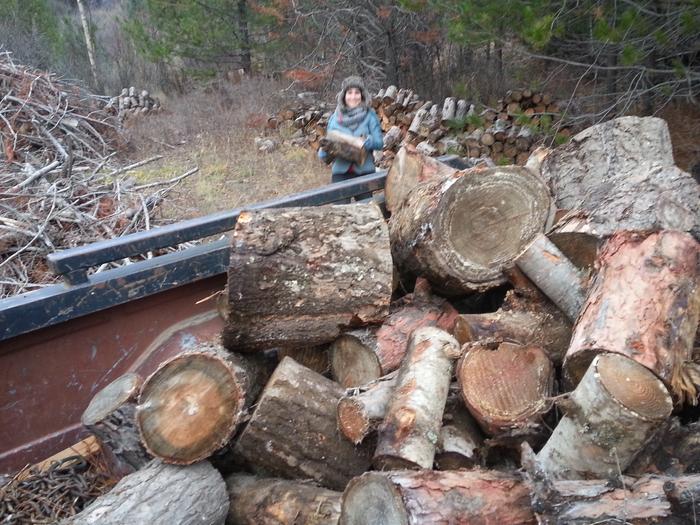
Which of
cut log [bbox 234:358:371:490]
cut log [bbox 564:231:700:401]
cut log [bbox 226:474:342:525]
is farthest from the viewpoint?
cut log [bbox 234:358:371:490]

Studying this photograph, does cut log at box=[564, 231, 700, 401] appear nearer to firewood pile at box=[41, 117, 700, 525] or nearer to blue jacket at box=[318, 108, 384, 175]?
firewood pile at box=[41, 117, 700, 525]

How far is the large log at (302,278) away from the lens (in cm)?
234

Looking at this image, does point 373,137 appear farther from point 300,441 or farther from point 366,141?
point 300,441

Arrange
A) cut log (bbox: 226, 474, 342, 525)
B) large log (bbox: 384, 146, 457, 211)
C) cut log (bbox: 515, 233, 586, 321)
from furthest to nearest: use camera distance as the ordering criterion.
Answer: large log (bbox: 384, 146, 457, 211) → cut log (bbox: 515, 233, 586, 321) → cut log (bbox: 226, 474, 342, 525)

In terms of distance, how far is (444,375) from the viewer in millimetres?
2113

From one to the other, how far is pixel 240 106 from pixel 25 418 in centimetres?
997

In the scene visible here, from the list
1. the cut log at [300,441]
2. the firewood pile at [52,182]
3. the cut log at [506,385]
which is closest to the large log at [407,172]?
the cut log at [506,385]

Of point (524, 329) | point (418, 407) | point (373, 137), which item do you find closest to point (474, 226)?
point (524, 329)

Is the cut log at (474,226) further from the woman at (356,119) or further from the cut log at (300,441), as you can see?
the woman at (356,119)

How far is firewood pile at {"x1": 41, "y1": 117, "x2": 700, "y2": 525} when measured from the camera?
170cm

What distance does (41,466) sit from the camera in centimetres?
255

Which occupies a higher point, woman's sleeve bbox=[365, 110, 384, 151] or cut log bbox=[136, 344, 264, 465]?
woman's sleeve bbox=[365, 110, 384, 151]

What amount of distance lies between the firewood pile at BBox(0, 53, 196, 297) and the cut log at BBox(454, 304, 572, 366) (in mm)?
2810

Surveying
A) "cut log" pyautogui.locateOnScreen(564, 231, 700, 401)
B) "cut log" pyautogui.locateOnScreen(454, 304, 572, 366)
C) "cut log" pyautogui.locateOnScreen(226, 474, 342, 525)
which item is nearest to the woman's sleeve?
"cut log" pyautogui.locateOnScreen(454, 304, 572, 366)
